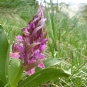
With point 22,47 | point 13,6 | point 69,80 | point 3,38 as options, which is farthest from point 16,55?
point 13,6

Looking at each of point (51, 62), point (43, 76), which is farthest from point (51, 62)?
point (43, 76)

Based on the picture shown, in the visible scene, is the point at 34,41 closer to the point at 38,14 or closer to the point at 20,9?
the point at 38,14

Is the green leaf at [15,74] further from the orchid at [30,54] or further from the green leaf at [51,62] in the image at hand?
the green leaf at [51,62]

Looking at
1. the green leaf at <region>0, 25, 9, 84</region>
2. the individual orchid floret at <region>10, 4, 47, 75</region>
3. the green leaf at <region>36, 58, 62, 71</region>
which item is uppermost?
the individual orchid floret at <region>10, 4, 47, 75</region>

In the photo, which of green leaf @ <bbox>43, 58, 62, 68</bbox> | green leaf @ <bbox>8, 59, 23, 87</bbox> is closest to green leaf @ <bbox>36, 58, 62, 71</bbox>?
green leaf @ <bbox>43, 58, 62, 68</bbox>

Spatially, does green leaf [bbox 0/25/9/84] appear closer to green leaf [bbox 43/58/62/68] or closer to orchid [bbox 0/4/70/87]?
orchid [bbox 0/4/70/87]
